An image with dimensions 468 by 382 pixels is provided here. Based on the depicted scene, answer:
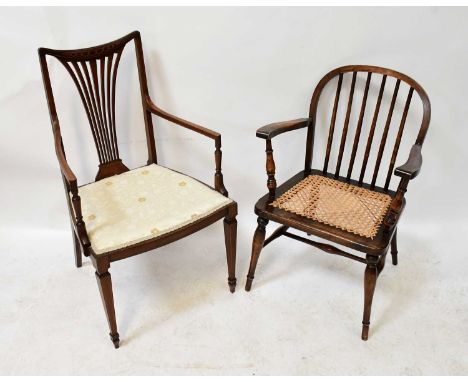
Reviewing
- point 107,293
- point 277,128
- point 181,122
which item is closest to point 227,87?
point 181,122

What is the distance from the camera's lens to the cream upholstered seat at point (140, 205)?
158 centimetres

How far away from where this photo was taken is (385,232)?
1.62 meters

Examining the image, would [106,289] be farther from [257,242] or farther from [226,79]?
[226,79]

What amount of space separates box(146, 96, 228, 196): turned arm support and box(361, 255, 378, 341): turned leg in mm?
646

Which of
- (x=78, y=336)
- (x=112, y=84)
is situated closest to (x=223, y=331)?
(x=78, y=336)

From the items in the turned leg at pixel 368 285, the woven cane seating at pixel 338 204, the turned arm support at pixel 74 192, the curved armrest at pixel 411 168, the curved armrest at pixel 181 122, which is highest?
the curved armrest at pixel 181 122

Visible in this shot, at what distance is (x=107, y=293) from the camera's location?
1.60m

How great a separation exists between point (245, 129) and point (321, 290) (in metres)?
0.86

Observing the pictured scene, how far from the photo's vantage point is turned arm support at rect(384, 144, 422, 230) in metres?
1.43

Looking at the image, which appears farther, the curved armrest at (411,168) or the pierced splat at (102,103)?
the pierced splat at (102,103)

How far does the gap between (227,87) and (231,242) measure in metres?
0.74

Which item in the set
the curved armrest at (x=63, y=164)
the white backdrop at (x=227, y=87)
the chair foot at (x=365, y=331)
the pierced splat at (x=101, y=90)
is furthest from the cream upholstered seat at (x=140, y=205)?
the chair foot at (x=365, y=331)

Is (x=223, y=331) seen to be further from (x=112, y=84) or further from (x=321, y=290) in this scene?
(x=112, y=84)

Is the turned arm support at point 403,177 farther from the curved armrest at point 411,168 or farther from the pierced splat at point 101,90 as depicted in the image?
the pierced splat at point 101,90
